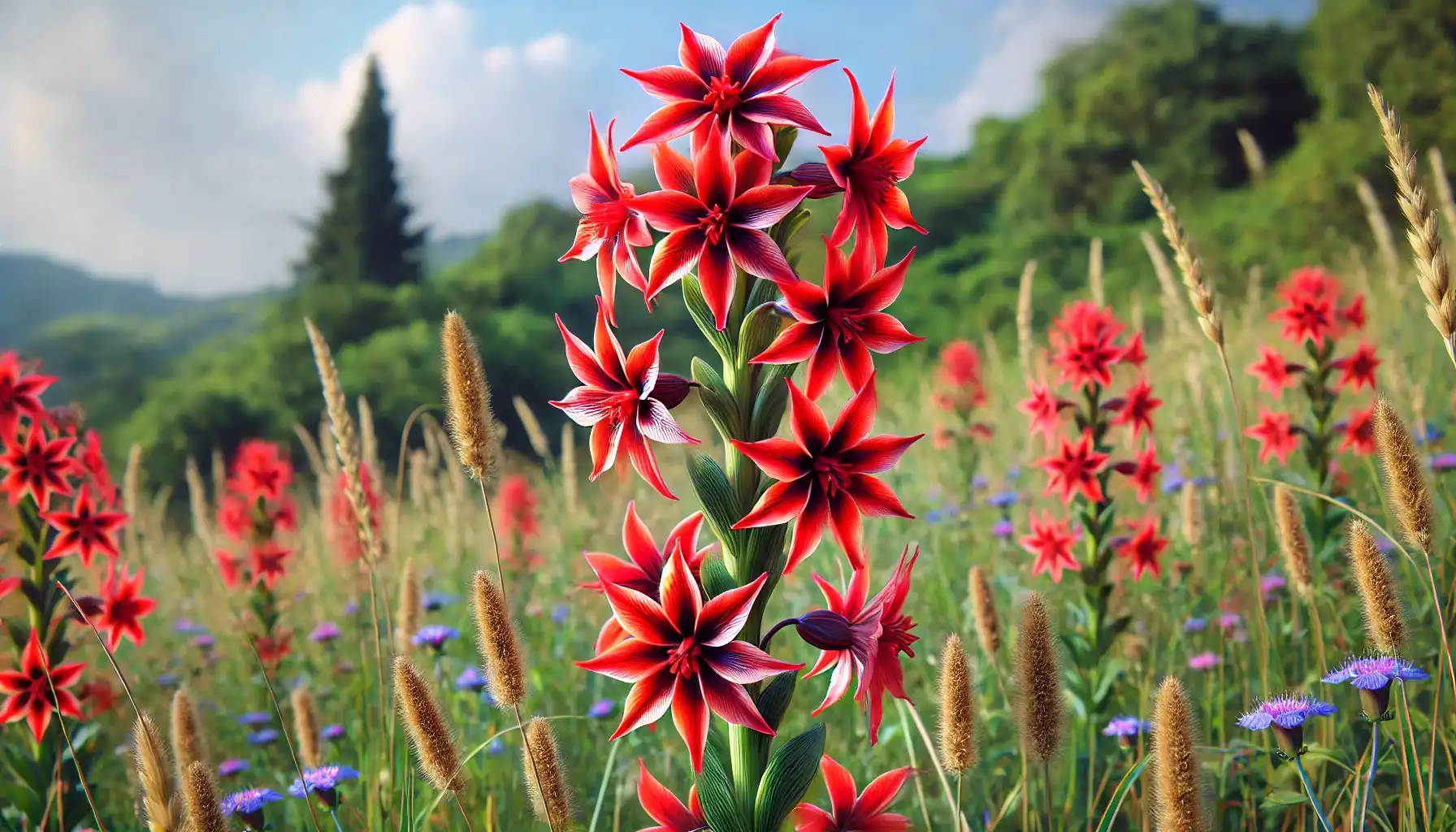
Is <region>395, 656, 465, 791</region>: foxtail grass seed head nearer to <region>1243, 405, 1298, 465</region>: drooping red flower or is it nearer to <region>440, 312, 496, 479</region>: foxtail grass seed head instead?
<region>440, 312, 496, 479</region>: foxtail grass seed head

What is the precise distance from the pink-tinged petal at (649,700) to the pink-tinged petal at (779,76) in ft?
2.57

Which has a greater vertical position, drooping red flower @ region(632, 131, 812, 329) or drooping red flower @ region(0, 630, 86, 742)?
drooping red flower @ region(632, 131, 812, 329)

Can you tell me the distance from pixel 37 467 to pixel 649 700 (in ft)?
7.91

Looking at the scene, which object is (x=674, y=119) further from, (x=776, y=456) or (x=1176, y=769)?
(x=1176, y=769)

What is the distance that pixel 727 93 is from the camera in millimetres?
1240

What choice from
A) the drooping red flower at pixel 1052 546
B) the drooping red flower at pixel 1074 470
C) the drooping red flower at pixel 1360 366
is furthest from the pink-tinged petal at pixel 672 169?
the drooping red flower at pixel 1360 366

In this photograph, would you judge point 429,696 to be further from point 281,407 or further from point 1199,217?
point 1199,217

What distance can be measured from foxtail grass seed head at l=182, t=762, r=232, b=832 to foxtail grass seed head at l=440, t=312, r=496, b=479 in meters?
0.62

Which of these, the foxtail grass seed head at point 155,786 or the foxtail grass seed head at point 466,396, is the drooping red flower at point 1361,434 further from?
the foxtail grass seed head at point 155,786

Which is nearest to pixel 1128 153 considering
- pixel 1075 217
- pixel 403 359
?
pixel 1075 217

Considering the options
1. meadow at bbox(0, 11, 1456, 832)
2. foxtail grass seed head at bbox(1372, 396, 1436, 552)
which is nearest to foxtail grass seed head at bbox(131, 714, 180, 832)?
meadow at bbox(0, 11, 1456, 832)

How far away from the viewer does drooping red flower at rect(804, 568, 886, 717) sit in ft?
4.18

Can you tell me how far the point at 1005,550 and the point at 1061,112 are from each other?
23956 mm

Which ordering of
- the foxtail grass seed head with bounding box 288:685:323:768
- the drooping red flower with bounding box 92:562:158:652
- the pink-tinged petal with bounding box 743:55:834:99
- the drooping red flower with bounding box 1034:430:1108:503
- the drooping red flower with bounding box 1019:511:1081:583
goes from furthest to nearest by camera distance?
the drooping red flower with bounding box 1019:511:1081:583
the drooping red flower with bounding box 92:562:158:652
the drooping red flower with bounding box 1034:430:1108:503
the foxtail grass seed head with bounding box 288:685:323:768
the pink-tinged petal with bounding box 743:55:834:99
